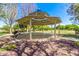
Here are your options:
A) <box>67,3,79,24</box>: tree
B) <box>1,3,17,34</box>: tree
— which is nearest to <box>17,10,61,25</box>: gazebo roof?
<box>1,3,17,34</box>: tree

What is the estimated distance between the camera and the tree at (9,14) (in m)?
5.03

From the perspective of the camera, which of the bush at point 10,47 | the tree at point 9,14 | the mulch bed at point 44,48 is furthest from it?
the tree at point 9,14

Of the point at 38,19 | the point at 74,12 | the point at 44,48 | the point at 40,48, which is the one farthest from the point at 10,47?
the point at 74,12

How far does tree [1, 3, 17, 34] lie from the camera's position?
5027mm

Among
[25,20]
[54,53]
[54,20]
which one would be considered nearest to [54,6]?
[54,20]

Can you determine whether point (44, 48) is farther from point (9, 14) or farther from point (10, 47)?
point (9, 14)

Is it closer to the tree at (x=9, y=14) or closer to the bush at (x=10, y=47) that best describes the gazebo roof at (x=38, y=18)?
the tree at (x=9, y=14)

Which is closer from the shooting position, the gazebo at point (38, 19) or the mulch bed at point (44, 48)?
the mulch bed at point (44, 48)

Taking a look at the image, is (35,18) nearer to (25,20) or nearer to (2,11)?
(25,20)

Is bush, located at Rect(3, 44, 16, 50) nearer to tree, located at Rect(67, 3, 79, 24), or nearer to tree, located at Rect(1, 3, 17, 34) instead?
tree, located at Rect(1, 3, 17, 34)

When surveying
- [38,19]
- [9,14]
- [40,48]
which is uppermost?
[9,14]

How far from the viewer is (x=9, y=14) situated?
16.8 feet

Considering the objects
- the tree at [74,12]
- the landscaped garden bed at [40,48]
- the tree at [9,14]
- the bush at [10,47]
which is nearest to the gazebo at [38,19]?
the tree at [9,14]

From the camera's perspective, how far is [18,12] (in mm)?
5051
